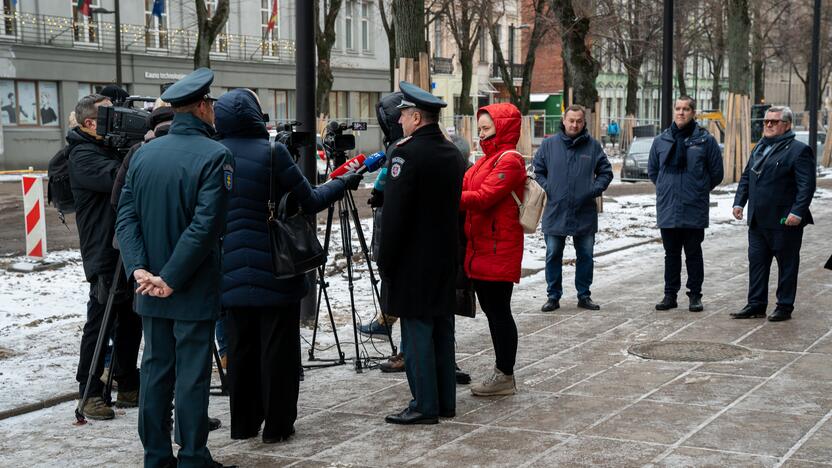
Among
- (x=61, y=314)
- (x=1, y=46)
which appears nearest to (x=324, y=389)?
(x=61, y=314)

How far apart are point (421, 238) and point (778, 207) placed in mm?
4575

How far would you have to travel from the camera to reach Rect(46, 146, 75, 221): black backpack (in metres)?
7.36

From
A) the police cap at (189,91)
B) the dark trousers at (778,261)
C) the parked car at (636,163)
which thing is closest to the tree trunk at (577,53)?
the dark trousers at (778,261)

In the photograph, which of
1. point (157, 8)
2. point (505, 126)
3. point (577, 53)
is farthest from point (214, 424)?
point (157, 8)

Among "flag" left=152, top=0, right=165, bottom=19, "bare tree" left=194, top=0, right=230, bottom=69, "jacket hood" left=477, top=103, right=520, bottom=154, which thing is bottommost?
"jacket hood" left=477, top=103, right=520, bottom=154

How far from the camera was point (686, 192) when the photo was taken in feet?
33.5

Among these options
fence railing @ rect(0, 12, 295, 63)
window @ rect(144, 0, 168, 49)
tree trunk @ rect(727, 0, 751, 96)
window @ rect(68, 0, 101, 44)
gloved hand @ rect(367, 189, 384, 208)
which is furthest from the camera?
window @ rect(144, 0, 168, 49)

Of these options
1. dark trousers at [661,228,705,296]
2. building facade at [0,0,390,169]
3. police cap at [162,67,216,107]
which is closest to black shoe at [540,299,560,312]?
dark trousers at [661,228,705,296]

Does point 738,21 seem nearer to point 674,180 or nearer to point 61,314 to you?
point 674,180

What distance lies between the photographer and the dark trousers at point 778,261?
31.6 ft

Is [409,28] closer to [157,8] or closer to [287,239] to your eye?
[287,239]

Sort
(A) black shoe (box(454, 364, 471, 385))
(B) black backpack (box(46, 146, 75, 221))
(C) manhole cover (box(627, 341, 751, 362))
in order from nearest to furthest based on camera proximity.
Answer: (B) black backpack (box(46, 146, 75, 221)), (A) black shoe (box(454, 364, 471, 385)), (C) manhole cover (box(627, 341, 751, 362))

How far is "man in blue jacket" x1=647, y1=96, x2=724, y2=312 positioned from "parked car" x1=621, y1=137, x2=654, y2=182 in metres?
21.1

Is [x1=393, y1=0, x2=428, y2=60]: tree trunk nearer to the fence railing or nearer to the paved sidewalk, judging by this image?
the paved sidewalk
